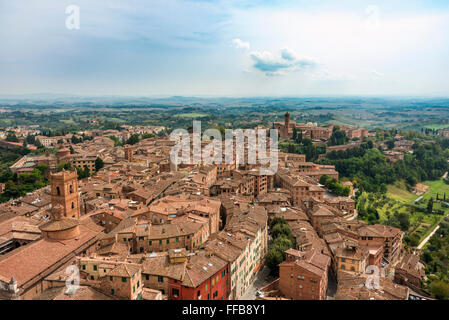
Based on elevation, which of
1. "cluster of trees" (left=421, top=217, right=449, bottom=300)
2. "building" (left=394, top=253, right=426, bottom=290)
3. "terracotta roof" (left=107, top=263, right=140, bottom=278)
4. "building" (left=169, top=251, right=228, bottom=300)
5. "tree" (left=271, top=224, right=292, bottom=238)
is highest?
"terracotta roof" (left=107, top=263, right=140, bottom=278)

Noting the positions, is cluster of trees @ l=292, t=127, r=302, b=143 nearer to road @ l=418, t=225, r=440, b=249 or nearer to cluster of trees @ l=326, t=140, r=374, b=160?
cluster of trees @ l=326, t=140, r=374, b=160

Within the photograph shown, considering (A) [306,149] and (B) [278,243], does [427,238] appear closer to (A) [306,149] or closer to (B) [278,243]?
(B) [278,243]

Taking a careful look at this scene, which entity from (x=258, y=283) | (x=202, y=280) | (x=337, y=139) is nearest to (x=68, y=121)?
(x=337, y=139)

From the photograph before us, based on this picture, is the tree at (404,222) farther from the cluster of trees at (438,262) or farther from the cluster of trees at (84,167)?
the cluster of trees at (84,167)

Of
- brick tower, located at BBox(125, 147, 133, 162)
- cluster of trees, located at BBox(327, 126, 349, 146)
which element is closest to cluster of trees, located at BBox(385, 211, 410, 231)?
cluster of trees, located at BBox(327, 126, 349, 146)
